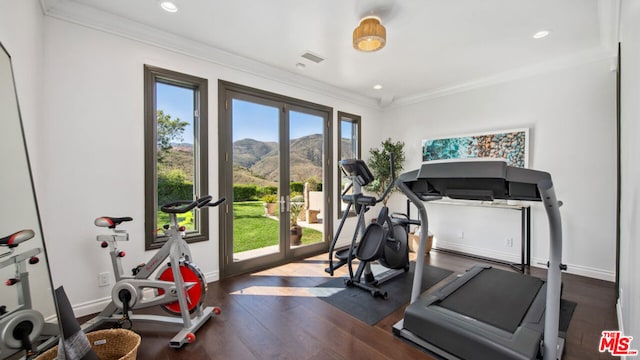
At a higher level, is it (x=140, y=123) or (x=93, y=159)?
(x=140, y=123)

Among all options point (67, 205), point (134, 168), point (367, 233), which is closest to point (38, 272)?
point (67, 205)

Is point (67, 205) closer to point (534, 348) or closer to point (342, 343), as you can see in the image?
point (342, 343)

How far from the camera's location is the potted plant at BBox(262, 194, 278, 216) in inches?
151

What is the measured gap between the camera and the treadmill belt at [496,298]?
192 cm

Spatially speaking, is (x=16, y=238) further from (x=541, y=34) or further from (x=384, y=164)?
(x=384, y=164)

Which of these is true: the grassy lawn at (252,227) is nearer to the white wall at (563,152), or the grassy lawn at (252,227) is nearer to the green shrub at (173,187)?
the green shrub at (173,187)

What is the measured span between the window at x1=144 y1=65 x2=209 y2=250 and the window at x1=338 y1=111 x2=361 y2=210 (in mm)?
2388

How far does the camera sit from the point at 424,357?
1882 millimetres

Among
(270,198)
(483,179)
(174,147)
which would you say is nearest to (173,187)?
(174,147)

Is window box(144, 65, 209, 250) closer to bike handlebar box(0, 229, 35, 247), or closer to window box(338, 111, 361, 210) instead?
bike handlebar box(0, 229, 35, 247)

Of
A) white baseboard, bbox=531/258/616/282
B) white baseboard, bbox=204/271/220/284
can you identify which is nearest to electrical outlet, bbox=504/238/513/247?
white baseboard, bbox=531/258/616/282

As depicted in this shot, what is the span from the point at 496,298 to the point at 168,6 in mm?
3891

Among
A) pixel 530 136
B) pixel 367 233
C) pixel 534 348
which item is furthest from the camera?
pixel 530 136

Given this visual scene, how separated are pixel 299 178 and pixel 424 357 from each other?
2857mm
